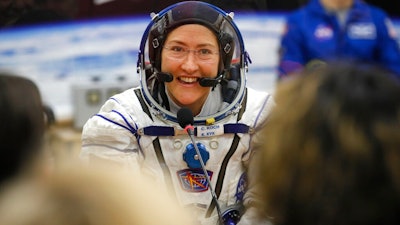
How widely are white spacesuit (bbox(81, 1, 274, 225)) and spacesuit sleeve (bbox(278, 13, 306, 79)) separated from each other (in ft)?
3.79

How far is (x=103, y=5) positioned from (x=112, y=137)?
7.76 feet

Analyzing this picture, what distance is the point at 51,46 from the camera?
420cm

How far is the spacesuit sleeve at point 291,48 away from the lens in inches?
129

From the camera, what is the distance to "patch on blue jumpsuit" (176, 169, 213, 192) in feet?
6.72

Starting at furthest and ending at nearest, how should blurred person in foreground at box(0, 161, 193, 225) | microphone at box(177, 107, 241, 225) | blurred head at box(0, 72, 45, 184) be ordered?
microphone at box(177, 107, 241, 225)
blurred head at box(0, 72, 45, 184)
blurred person in foreground at box(0, 161, 193, 225)

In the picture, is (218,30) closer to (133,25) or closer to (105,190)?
(105,190)

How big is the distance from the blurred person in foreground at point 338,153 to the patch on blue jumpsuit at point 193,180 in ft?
3.10

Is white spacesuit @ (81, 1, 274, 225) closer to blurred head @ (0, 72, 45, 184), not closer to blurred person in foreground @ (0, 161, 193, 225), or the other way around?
blurred head @ (0, 72, 45, 184)

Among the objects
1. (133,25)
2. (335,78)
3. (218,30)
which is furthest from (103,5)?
(335,78)

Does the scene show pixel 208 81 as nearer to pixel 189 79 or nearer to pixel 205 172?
pixel 189 79

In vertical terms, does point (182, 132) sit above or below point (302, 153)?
below

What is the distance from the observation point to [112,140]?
2.03 meters

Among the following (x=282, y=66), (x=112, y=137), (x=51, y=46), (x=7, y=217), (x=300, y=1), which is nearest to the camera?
(x=7, y=217)

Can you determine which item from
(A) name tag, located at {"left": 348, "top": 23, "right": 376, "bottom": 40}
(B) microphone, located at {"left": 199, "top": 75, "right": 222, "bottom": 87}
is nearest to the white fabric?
(B) microphone, located at {"left": 199, "top": 75, "right": 222, "bottom": 87}
